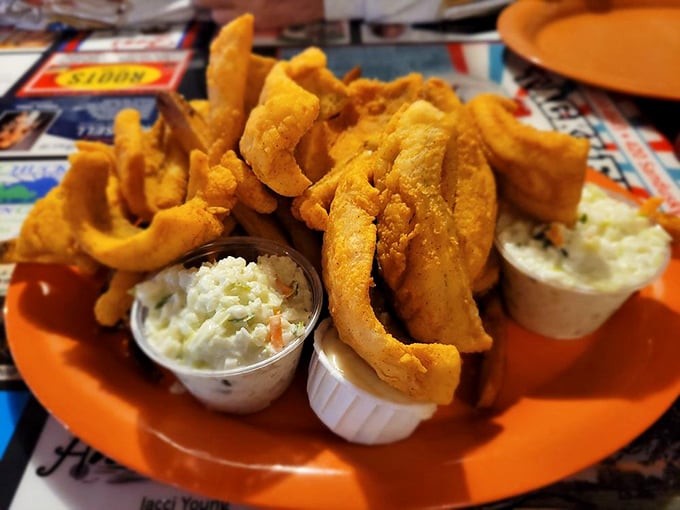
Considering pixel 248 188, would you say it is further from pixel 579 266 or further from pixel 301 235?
pixel 579 266

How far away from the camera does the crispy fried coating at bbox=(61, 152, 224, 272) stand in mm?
1110

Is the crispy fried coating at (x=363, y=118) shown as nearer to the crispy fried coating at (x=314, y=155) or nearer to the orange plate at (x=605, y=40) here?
the crispy fried coating at (x=314, y=155)

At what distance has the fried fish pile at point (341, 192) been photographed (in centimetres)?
102

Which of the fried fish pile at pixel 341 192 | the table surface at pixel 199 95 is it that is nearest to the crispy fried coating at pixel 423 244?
the fried fish pile at pixel 341 192

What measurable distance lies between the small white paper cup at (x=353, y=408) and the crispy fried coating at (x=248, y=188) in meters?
0.29


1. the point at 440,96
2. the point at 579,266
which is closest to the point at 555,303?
the point at 579,266

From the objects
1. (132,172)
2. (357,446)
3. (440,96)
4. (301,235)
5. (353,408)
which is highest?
(440,96)

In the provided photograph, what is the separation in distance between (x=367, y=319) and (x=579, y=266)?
0.63 m

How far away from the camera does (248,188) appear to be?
45.1 inches

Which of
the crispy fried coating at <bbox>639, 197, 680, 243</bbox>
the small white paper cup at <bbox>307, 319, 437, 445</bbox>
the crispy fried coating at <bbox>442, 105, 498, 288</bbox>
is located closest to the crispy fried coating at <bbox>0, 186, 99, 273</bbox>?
the small white paper cup at <bbox>307, 319, 437, 445</bbox>

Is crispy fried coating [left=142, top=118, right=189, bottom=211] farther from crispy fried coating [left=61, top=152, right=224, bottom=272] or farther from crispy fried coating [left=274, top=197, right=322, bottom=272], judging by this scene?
crispy fried coating [left=274, top=197, right=322, bottom=272]

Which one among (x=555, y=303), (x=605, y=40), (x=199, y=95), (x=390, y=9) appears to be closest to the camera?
(x=555, y=303)

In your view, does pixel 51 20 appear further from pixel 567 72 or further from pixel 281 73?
pixel 567 72

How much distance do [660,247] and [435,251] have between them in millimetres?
636
